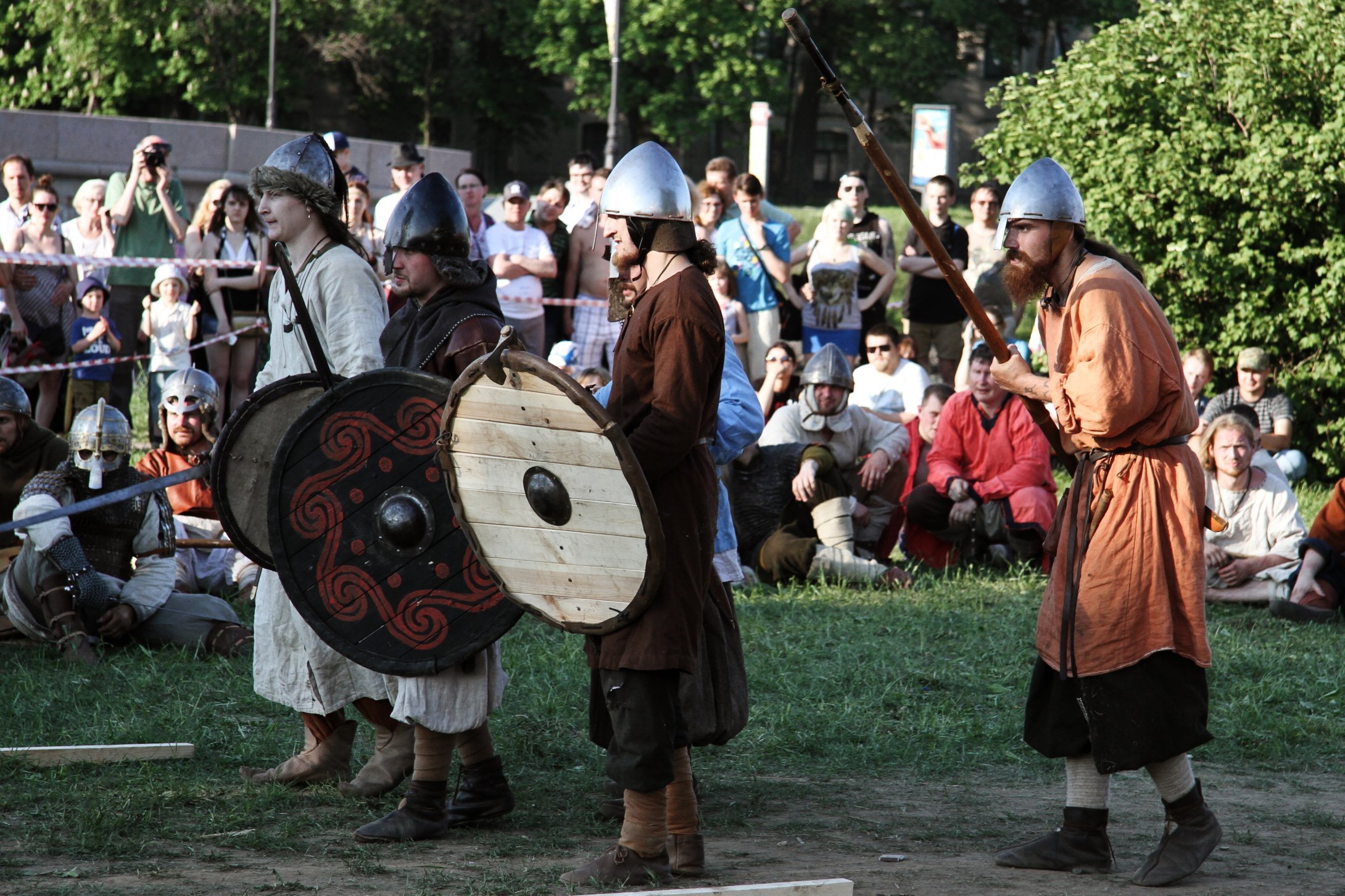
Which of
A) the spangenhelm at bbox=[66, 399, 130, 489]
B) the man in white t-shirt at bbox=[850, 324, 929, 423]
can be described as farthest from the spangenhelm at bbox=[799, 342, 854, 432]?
the spangenhelm at bbox=[66, 399, 130, 489]

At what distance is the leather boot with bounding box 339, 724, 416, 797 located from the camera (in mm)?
4234

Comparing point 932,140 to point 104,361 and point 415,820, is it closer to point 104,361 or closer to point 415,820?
point 104,361

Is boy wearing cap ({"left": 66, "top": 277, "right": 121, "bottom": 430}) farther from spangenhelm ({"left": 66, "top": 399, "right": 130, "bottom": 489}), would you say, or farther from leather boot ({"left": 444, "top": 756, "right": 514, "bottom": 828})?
leather boot ({"left": 444, "top": 756, "right": 514, "bottom": 828})

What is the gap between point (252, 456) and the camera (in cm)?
411

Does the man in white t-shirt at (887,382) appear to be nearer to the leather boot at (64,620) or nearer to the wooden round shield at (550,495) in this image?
the leather boot at (64,620)

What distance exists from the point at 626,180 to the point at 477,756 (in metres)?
1.54

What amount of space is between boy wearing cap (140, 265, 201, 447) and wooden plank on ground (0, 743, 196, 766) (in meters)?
5.39

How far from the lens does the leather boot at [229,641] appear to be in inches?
239

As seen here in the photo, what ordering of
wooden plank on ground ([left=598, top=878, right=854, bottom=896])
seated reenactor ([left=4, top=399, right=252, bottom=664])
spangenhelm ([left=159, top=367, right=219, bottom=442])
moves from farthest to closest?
1. spangenhelm ([left=159, top=367, right=219, bottom=442])
2. seated reenactor ([left=4, top=399, right=252, bottom=664])
3. wooden plank on ground ([left=598, top=878, right=854, bottom=896])

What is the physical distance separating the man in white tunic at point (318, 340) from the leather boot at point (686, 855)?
93 cm

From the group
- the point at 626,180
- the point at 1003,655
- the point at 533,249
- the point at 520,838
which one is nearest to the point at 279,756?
the point at 520,838

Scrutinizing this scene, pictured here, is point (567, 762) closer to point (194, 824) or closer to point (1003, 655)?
point (194, 824)

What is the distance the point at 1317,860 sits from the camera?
391 centimetres

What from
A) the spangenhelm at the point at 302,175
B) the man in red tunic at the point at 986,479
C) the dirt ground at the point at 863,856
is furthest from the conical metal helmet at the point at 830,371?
the spangenhelm at the point at 302,175
